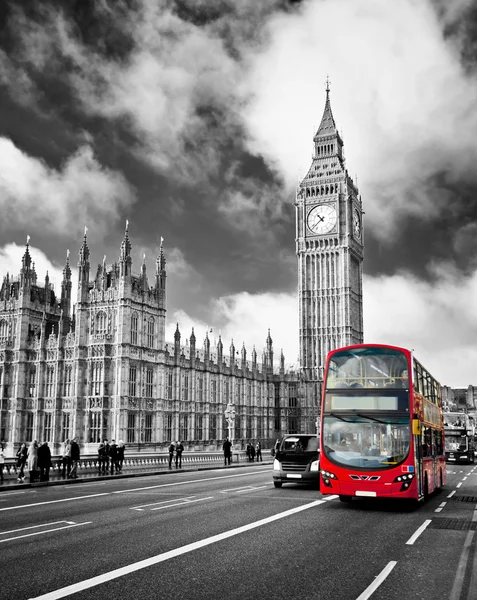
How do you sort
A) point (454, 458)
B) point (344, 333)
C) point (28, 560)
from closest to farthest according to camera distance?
point (28, 560) < point (454, 458) < point (344, 333)

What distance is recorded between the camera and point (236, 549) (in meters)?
11.2

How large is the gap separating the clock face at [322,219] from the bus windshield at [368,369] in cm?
7838

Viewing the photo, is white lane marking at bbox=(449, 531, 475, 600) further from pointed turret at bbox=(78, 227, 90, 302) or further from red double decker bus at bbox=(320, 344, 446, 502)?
pointed turret at bbox=(78, 227, 90, 302)

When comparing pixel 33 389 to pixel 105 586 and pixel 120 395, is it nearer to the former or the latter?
pixel 120 395

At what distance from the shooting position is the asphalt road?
28.3 ft

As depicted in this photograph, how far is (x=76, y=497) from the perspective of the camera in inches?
813

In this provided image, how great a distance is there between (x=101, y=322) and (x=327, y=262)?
45.7 m

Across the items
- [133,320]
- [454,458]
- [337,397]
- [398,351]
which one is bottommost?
[454,458]

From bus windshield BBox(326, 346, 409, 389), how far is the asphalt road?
11.3ft

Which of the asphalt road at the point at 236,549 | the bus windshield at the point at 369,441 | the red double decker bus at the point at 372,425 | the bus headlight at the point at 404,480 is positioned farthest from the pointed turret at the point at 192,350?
the bus headlight at the point at 404,480

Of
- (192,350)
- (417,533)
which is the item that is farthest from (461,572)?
(192,350)

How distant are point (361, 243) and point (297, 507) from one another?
85756mm

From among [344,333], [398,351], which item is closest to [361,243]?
[344,333]

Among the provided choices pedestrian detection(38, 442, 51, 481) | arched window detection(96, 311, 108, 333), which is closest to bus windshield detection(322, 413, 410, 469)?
pedestrian detection(38, 442, 51, 481)
